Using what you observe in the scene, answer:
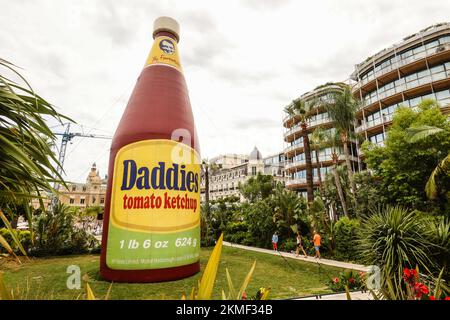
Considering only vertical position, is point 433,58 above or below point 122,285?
above

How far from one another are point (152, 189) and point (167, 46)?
5.64 metres

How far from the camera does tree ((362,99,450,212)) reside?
1443cm

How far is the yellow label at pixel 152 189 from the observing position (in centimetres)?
670

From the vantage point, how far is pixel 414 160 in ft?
51.0

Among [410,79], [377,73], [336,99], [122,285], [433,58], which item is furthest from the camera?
[377,73]

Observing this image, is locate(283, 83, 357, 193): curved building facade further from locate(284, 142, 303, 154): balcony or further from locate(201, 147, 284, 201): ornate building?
locate(201, 147, 284, 201): ornate building

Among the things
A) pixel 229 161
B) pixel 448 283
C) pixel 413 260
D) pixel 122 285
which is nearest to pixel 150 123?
pixel 122 285

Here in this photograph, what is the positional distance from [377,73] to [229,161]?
168 ft

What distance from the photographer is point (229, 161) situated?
249 ft

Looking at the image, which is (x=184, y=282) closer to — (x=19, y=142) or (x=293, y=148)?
(x=19, y=142)

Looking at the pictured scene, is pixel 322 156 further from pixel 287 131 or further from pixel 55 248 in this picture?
pixel 55 248

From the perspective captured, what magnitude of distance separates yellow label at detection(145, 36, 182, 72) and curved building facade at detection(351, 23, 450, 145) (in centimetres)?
2035

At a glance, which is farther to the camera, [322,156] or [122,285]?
[322,156]

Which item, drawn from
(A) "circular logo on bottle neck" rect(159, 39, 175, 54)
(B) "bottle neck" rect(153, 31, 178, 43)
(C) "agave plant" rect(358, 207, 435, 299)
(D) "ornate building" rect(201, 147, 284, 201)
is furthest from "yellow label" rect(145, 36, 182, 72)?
(D) "ornate building" rect(201, 147, 284, 201)
